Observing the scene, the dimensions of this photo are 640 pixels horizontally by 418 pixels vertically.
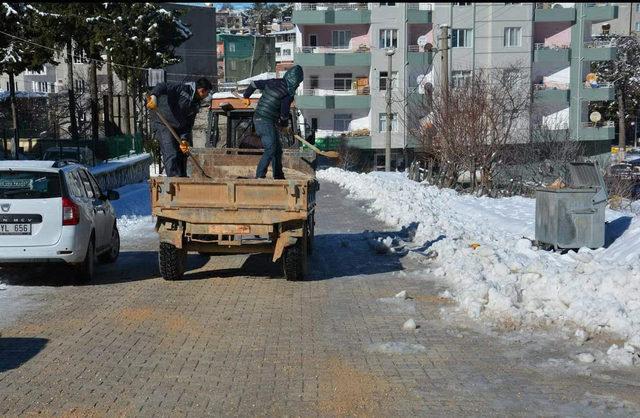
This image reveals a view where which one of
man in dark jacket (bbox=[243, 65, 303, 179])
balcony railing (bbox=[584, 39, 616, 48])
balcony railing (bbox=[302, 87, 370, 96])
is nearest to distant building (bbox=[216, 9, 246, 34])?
balcony railing (bbox=[302, 87, 370, 96])

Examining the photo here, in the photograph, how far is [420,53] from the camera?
58094 millimetres

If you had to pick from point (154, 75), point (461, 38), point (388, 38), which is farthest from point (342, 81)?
point (154, 75)

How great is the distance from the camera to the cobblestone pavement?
623cm

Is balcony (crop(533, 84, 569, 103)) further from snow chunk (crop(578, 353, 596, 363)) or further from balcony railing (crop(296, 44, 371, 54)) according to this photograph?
snow chunk (crop(578, 353, 596, 363))

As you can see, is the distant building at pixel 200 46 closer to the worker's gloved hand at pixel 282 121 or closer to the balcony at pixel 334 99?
the balcony at pixel 334 99

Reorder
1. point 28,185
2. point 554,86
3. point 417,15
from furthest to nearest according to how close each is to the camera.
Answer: point 554,86 → point 417,15 → point 28,185

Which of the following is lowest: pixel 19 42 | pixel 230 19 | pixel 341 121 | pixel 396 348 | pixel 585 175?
pixel 396 348

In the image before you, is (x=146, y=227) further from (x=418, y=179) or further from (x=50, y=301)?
(x=418, y=179)

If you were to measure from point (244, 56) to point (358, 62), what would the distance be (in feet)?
91.0

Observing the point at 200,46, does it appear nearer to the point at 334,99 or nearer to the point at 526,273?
the point at 334,99

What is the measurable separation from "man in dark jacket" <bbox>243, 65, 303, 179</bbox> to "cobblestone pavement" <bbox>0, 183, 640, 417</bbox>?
1.83 metres

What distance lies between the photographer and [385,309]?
31.8 ft

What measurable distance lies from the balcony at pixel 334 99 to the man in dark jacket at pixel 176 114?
45124 mm

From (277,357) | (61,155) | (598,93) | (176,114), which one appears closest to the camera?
(277,357)
